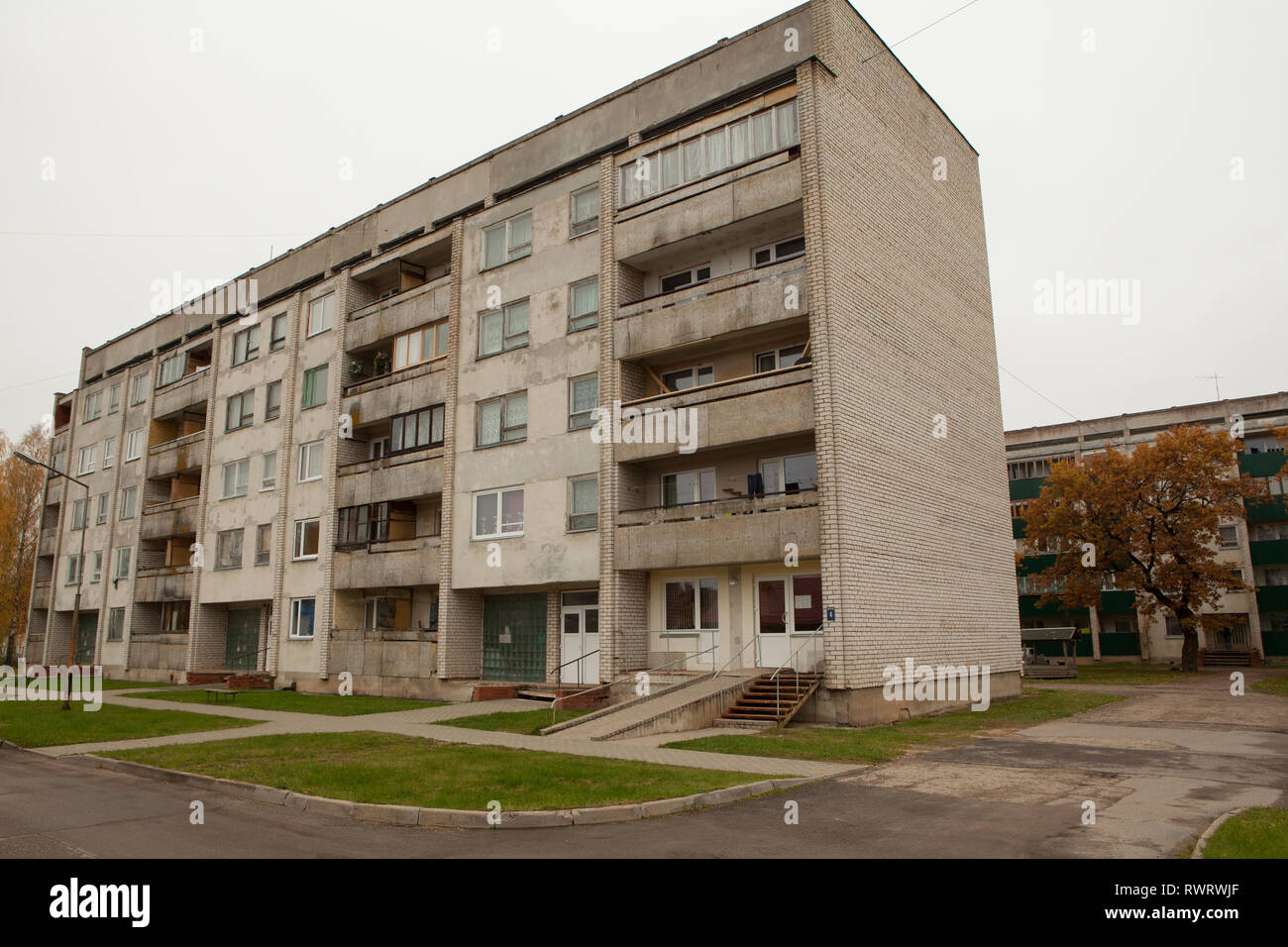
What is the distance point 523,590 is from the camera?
26.7 m

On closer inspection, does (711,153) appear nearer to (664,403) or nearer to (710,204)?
(710,204)

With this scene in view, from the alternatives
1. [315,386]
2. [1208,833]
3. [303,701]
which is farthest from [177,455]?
[1208,833]

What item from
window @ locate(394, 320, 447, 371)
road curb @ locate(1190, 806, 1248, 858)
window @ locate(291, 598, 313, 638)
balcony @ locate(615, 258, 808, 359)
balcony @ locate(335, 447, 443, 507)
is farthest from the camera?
window @ locate(291, 598, 313, 638)

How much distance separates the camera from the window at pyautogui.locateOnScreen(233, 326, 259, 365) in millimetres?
38062

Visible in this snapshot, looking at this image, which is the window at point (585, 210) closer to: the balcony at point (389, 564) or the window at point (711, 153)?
the window at point (711, 153)

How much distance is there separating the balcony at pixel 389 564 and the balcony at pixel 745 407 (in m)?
8.87

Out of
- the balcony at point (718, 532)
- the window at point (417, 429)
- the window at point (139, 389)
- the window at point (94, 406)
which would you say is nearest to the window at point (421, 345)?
the window at point (417, 429)

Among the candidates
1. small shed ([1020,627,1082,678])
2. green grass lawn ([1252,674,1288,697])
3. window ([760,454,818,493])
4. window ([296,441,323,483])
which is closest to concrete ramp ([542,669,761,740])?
window ([760,454,818,493])

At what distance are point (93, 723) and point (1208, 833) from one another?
69.2ft

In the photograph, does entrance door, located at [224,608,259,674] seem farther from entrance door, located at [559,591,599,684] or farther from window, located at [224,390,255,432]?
entrance door, located at [559,591,599,684]

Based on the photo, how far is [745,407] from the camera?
21.3 m

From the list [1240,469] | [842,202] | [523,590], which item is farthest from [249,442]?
[1240,469]

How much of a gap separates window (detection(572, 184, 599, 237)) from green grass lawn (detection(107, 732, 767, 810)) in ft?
52.9
